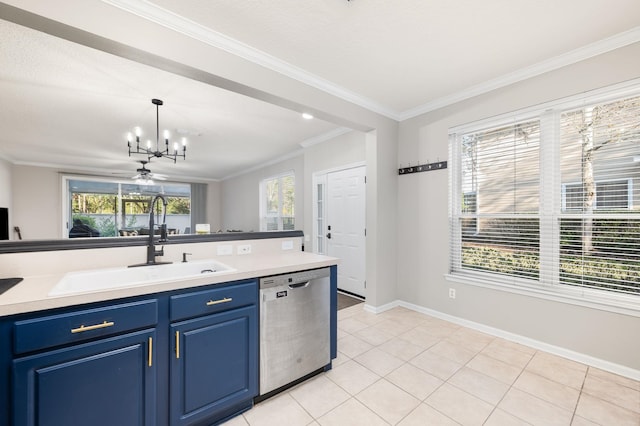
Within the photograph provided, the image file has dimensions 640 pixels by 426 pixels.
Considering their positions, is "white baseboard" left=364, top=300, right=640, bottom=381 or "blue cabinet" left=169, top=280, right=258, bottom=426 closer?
"blue cabinet" left=169, top=280, right=258, bottom=426

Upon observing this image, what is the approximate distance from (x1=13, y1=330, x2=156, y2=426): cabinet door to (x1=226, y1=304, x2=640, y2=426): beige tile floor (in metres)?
0.62

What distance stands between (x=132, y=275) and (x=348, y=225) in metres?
3.05

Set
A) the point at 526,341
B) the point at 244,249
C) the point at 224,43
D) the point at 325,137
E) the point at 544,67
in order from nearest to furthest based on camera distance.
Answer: the point at 224,43, the point at 244,249, the point at 544,67, the point at 526,341, the point at 325,137

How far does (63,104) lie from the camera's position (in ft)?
10.7

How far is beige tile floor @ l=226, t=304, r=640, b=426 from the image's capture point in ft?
5.49

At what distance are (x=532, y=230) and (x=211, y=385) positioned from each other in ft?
9.99

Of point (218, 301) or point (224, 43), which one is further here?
point (224, 43)

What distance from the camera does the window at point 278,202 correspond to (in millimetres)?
5857

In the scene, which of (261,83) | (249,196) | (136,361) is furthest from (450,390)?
(249,196)

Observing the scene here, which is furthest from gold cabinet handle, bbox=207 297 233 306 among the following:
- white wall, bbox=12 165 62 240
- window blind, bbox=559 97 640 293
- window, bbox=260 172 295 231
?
white wall, bbox=12 165 62 240

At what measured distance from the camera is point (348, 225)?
4.29 m

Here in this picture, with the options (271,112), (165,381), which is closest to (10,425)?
(165,381)

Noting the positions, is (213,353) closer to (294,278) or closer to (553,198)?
(294,278)

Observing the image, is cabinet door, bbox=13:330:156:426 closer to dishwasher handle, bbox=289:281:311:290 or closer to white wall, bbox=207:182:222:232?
dishwasher handle, bbox=289:281:311:290
